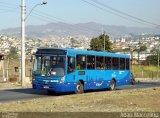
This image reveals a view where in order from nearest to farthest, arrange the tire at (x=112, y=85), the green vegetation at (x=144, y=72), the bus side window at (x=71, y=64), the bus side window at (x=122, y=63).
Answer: the bus side window at (x=71, y=64) → the tire at (x=112, y=85) → the bus side window at (x=122, y=63) → the green vegetation at (x=144, y=72)

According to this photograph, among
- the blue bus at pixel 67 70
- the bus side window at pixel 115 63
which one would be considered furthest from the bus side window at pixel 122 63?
the blue bus at pixel 67 70

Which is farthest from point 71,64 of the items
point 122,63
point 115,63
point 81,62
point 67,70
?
point 122,63

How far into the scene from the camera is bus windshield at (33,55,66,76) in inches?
1017

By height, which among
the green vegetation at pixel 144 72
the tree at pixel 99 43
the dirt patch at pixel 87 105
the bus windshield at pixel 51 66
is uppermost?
the tree at pixel 99 43

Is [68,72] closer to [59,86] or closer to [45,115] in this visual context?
[59,86]

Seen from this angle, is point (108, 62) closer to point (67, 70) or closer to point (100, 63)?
point (100, 63)

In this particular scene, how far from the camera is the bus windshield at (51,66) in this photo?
25828 mm

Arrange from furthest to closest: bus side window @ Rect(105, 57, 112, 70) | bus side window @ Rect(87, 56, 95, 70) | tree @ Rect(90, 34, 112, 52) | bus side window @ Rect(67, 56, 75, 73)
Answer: tree @ Rect(90, 34, 112, 52) → bus side window @ Rect(105, 57, 112, 70) → bus side window @ Rect(87, 56, 95, 70) → bus side window @ Rect(67, 56, 75, 73)

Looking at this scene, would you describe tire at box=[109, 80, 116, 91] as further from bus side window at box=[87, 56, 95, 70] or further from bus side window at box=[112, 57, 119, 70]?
bus side window at box=[87, 56, 95, 70]

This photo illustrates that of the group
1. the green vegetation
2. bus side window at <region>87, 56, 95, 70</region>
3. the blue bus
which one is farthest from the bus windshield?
the green vegetation

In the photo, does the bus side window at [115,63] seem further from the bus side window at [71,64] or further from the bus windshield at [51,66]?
the bus windshield at [51,66]

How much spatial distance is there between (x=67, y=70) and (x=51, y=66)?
92 cm

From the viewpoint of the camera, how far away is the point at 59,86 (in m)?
25.8

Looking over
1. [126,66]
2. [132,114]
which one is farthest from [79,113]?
[126,66]
